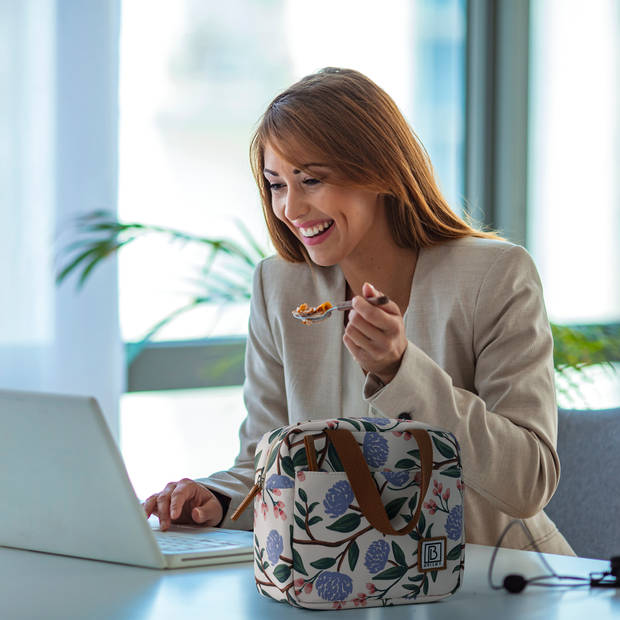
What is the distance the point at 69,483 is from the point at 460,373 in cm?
66

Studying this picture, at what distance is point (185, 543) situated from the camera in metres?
1.18

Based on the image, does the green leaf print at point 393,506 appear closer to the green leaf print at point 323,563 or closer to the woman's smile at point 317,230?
the green leaf print at point 323,563

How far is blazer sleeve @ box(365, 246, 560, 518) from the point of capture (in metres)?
1.17

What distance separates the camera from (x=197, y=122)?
295 centimetres

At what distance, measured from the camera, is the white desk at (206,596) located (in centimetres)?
91

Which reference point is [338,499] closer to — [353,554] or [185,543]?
[353,554]

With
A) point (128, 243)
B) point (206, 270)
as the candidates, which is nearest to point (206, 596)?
point (206, 270)

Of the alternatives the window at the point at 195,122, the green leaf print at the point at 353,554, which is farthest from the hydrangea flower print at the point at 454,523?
the window at the point at 195,122

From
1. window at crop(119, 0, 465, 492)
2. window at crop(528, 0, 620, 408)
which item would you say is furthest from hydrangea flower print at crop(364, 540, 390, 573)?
window at crop(528, 0, 620, 408)

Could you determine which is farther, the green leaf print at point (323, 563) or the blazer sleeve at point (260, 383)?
the blazer sleeve at point (260, 383)

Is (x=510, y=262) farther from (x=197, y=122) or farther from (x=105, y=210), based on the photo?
(x=197, y=122)

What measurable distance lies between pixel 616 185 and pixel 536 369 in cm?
230

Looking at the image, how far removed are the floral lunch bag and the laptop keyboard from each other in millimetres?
189

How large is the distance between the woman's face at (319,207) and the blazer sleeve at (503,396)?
0.75ft
